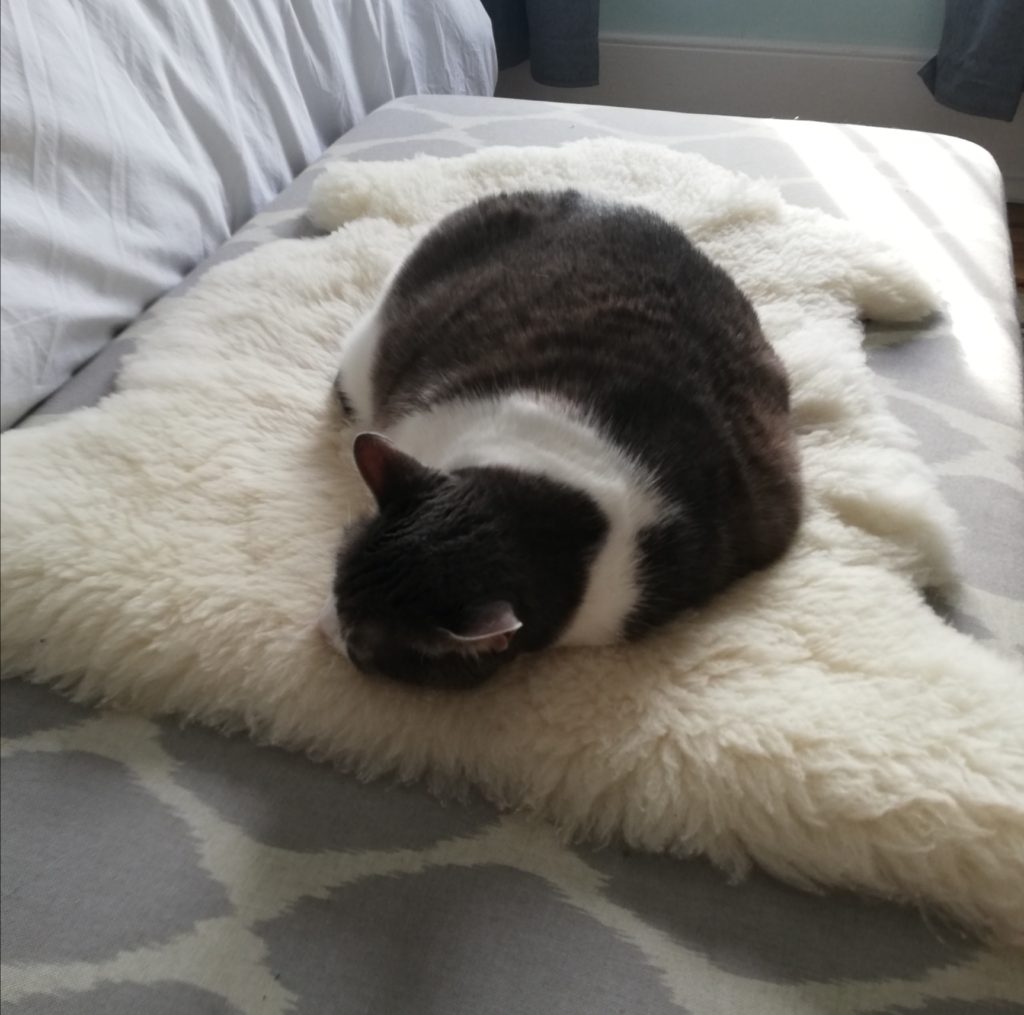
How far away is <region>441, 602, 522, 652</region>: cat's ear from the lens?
680 millimetres

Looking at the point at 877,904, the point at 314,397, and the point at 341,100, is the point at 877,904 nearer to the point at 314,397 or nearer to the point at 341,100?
the point at 314,397

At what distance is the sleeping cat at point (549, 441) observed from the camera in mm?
747

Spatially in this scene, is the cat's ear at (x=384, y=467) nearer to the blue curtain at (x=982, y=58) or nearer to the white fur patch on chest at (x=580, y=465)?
the white fur patch on chest at (x=580, y=465)

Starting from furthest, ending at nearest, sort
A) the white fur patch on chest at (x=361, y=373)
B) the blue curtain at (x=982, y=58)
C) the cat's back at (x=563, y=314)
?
the blue curtain at (x=982, y=58), the white fur patch on chest at (x=361, y=373), the cat's back at (x=563, y=314)

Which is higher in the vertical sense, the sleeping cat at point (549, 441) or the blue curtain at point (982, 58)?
the sleeping cat at point (549, 441)

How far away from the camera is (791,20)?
8.15 feet

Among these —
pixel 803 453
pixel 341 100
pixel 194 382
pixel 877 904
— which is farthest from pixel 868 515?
pixel 341 100

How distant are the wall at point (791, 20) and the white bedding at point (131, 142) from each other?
4.04ft

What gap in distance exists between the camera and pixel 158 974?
1.98 ft

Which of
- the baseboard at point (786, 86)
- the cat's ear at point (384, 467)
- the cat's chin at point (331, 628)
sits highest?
the cat's ear at point (384, 467)

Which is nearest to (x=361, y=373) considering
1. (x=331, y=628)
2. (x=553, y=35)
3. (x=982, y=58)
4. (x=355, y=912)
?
(x=331, y=628)

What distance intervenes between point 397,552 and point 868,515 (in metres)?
0.47

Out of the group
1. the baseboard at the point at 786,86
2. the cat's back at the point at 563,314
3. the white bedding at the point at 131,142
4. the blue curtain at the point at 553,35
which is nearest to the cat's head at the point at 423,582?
the cat's back at the point at 563,314

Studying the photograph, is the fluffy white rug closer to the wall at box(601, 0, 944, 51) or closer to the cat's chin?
the cat's chin
